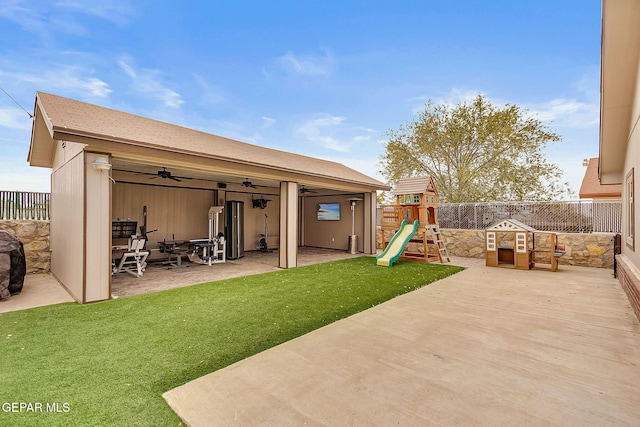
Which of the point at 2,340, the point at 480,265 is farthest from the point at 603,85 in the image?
the point at 2,340

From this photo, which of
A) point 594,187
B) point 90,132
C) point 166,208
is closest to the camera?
point 90,132

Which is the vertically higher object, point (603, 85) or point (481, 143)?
point (481, 143)

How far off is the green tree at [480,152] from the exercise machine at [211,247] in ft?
40.2

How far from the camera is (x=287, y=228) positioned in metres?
7.80

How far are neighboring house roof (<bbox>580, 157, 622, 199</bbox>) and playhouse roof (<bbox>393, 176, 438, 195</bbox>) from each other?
8.34m

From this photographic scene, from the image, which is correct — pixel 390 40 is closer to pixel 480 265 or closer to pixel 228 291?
pixel 480 265

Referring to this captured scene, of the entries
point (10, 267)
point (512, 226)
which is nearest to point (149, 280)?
point (10, 267)

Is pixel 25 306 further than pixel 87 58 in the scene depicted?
No

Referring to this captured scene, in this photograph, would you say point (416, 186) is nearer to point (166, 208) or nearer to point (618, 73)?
point (618, 73)

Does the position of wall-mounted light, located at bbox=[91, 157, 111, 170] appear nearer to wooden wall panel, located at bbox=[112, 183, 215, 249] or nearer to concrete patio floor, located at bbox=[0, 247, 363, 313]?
concrete patio floor, located at bbox=[0, 247, 363, 313]

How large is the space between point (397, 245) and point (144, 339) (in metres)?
7.01

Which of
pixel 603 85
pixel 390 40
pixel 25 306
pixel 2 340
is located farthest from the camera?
pixel 390 40

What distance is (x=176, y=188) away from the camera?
9734mm

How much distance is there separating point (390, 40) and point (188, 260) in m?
10.9
